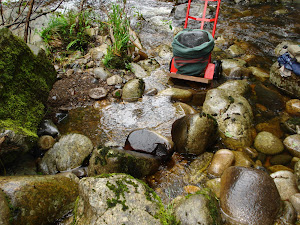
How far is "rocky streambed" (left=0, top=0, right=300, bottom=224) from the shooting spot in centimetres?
238

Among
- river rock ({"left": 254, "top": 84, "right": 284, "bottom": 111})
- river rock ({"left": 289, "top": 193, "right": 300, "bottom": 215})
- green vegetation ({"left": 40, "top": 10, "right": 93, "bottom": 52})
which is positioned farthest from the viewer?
green vegetation ({"left": 40, "top": 10, "right": 93, "bottom": 52})

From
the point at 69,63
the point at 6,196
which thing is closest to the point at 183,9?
the point at 69,63

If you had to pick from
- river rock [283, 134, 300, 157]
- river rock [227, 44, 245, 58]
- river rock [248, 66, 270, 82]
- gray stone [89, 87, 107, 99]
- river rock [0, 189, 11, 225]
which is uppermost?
river rock [227, 44, 245, 58]

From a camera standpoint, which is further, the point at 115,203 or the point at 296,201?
the point at 296,201

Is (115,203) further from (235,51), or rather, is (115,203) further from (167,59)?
(235,51)

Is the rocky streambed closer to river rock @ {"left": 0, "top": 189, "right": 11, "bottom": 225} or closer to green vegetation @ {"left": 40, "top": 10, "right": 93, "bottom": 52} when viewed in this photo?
river rock @ {"left": 0, "top": 189, "right": 11, "bottom": 225}

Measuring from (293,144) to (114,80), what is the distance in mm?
3732

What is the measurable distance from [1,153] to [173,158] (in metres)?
2.38

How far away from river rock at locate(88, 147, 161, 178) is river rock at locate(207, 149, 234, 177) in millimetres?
980

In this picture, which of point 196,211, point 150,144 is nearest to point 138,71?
point 150,144

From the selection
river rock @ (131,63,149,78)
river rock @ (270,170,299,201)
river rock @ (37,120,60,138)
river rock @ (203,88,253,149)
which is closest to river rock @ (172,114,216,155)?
river rock @ (203,88,253,149)

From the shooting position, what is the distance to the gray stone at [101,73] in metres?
5.62

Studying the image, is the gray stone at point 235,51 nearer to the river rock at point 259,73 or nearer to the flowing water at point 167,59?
the flowing water at point 167,59

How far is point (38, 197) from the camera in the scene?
2.59m
